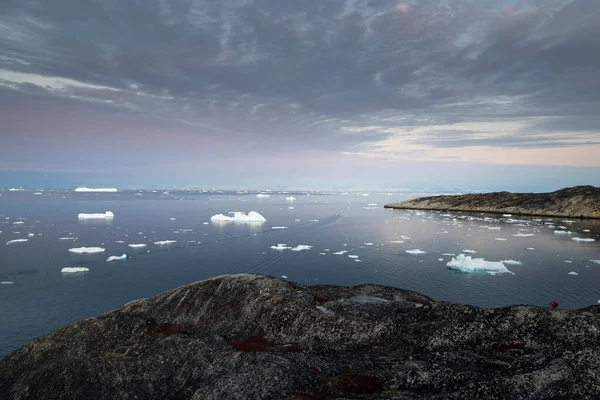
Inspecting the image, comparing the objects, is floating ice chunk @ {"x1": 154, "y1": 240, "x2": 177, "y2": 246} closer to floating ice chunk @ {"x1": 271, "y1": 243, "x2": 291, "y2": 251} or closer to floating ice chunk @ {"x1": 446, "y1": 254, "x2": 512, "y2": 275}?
floating ice chunk @ {"x1": 271, "y1": 243, "x2": 291, "y2": 251}

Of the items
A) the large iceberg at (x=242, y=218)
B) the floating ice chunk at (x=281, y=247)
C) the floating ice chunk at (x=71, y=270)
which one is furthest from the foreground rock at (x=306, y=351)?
the large iceberg at (x=242, y=218)

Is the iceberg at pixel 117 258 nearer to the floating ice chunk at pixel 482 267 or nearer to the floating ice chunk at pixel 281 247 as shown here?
the floating ice chunk at pixel 281 247

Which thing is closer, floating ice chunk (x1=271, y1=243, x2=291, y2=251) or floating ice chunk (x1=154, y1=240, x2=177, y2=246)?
floating ice chunk (x1=271, y1=243, x2=291, y2=251)

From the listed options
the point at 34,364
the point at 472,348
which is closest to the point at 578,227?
the point at 472,348

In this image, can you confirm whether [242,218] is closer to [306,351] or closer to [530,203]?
[306,351]

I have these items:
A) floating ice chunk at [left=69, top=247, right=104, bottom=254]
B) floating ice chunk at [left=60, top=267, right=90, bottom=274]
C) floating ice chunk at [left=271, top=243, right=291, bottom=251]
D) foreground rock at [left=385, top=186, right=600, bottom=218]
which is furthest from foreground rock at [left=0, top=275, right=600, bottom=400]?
foreground rock at [left=385, top=186, right=600, bottom=218]

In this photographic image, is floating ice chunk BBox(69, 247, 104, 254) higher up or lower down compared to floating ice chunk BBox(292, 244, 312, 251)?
higher up

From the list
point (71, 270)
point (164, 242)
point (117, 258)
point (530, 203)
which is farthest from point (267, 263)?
point (530, 203)
